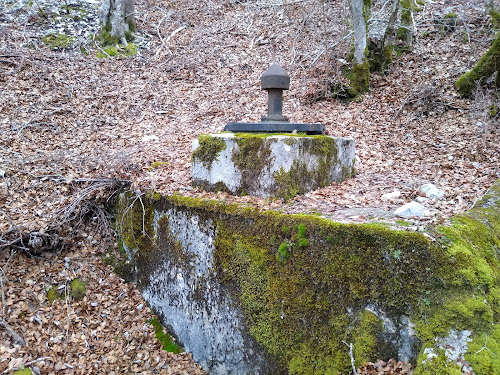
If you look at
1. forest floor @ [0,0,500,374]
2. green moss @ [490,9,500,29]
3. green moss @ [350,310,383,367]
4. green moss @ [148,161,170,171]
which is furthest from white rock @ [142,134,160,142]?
green moss @ [490,9,500,29]

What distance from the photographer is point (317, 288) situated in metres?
3.17

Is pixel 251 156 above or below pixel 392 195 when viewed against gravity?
above

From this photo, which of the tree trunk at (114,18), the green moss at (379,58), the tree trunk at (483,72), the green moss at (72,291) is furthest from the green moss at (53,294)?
the tree trunk at (114,18)

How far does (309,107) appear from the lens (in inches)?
329

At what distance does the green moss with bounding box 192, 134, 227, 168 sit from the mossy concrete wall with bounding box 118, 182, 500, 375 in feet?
1.86

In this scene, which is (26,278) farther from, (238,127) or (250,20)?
(250,20)

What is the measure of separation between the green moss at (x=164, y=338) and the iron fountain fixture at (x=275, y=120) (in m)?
2.64

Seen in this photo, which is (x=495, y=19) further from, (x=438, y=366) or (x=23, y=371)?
(x=23, y=371)

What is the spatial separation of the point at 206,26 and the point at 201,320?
435 inches

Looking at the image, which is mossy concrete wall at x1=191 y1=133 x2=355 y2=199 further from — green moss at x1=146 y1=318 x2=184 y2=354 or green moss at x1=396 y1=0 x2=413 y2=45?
green moss at x1=396 y1=0 x2=413 y2=45

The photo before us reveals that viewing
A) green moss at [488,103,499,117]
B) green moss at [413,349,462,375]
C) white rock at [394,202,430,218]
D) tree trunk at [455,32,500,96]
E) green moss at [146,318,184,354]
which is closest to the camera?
green moss at [413,349,462,375]

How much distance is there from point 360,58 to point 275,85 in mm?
5240

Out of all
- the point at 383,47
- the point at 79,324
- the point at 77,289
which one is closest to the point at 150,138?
the point at 77,289

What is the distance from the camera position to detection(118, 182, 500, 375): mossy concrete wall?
2.52m
